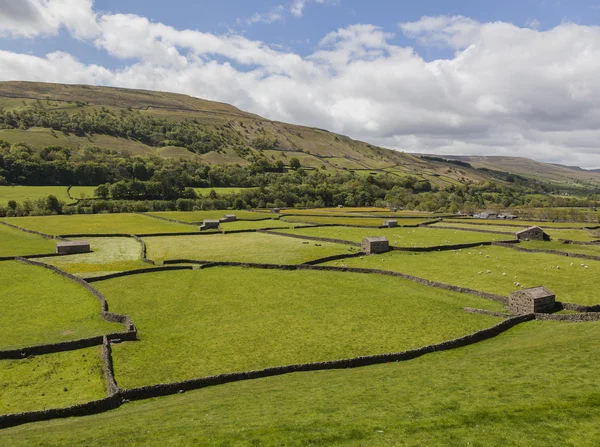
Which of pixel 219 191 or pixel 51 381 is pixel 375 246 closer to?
pixel 51 381

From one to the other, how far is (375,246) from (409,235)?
798 inches

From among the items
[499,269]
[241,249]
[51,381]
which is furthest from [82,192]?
[499,269]

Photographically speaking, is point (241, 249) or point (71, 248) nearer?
point (71, 248)

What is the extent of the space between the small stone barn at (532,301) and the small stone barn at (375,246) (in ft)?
94.3

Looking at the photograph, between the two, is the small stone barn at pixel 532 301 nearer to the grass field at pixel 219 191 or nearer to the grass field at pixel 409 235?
the grass field at pixel 409 235

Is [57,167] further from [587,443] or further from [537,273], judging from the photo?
[587,443]

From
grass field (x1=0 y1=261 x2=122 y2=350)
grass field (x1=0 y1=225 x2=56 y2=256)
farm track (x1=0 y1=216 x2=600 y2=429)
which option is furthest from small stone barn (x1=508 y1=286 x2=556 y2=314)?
grass field (x1=0 y1=225 x2=56 y2=256)

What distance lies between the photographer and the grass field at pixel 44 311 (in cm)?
3306

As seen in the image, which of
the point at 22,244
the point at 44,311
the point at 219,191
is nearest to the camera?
the point at 44,311

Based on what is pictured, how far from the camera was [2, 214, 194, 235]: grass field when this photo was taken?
298 feet

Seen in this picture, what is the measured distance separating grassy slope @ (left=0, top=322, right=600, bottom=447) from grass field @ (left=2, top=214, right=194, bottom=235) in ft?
245

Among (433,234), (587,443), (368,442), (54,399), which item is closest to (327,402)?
(368,442)

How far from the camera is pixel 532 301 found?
3544cm

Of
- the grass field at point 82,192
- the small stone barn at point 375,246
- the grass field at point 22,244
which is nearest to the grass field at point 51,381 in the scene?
the small stone barn at point 375,246
